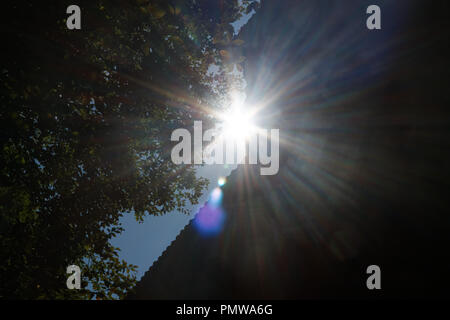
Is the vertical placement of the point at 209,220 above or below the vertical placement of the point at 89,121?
below

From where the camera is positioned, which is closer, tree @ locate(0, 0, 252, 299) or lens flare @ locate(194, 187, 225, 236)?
lens flare @ locate(194, 187, 225, 236)

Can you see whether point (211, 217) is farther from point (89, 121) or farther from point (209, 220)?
point (89, 121)

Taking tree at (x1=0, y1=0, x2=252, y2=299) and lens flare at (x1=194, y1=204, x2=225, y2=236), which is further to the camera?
tree at (x1=0, y1=0, x2=252, y2=299)

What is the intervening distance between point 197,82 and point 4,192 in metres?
7.23

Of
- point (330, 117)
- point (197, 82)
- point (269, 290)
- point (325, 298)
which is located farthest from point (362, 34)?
point (197, 82)

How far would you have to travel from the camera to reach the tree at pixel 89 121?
530 cm

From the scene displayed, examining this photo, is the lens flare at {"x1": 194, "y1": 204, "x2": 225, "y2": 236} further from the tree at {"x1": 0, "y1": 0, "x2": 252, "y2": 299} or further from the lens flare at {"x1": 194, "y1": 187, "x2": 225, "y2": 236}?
the tree at {"x1": 0, "y1": 0, "x2": 252, "y2": 299}

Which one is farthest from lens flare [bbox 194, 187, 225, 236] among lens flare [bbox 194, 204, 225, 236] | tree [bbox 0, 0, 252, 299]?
tree [bbox 0, 0, 252, 299]

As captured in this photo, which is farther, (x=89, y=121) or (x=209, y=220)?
(x=89, y=121)

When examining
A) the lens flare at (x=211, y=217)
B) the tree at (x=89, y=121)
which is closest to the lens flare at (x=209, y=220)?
the lens flare at (x=211, y=217)

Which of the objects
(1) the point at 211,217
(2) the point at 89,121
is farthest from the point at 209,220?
(2) the point at 89,121

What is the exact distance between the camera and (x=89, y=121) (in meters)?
7.62

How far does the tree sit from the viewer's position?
17.4 feet
